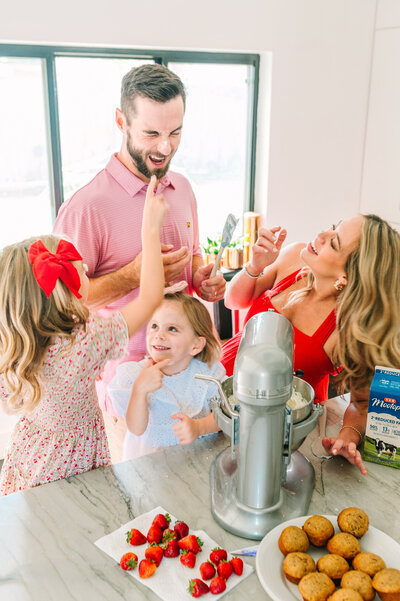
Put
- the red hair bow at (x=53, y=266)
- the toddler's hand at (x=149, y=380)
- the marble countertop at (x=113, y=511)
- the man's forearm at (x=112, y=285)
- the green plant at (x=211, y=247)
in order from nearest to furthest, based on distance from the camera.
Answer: the marble countertop at (x=113, y=511) < the red hair bow at (x=53, y=266) < the toddler's hand at (x=149, y=380) < the man's forearm at (x=112, y=285) < the green plant at (x=211, y=247)

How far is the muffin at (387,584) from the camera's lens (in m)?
0.82

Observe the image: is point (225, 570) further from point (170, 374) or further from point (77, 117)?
point (77, 117)

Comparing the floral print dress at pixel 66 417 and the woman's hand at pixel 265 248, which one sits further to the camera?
the woman's hand at pixel 265 248

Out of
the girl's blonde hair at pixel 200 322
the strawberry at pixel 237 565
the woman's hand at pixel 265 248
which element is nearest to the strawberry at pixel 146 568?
the strawberry at pixel 237 565

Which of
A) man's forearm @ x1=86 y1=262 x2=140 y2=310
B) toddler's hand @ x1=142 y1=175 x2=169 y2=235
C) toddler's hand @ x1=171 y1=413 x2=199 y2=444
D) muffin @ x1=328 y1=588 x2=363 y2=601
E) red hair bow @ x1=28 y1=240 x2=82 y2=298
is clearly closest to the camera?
muffin @ x1=328 y1=588 x2=363 y2=601

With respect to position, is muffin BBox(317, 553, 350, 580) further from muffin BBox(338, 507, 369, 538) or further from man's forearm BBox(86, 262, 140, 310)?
man's forearm BBox(86, 262, 140, 310)

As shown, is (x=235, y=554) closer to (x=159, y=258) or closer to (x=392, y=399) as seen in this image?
(x=392, y=399)

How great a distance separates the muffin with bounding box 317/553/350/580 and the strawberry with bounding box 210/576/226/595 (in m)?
0.16

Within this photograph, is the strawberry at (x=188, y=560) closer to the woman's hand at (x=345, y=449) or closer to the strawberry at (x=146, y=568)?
the strawberry at (x=146, y=568)

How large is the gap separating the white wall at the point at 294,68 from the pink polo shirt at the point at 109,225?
43.1 inches

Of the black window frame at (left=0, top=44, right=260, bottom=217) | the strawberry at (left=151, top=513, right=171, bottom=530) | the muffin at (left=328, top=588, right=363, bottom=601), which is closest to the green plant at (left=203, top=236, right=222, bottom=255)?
the black window frame at (left=0, top=44, right=260, bottom=217)

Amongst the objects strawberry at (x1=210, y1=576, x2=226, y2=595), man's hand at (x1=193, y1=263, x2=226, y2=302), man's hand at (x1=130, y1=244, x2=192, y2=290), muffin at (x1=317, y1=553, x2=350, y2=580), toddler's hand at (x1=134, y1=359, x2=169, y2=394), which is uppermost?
man's hand at (x1=130, y1=244, x2=192, y2=290)

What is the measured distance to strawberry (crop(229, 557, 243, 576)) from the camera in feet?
3.07

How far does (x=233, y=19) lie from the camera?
278cm
